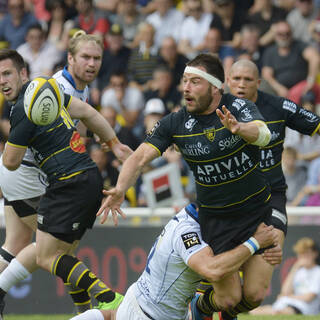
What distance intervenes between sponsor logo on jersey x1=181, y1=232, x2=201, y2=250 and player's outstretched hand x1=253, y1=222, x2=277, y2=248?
50 centimetres

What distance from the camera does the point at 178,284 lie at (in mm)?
6547

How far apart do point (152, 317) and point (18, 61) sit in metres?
2.70

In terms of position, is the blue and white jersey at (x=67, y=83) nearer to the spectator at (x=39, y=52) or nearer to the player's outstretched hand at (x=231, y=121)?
the player's outstretched hand at (x=231, y=121)

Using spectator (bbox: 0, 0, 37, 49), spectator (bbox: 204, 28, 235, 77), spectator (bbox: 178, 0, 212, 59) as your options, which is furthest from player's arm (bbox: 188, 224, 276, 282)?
spectator (bbox: 0, 0, 37, 49)

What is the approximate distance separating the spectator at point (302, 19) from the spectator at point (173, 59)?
182 cm

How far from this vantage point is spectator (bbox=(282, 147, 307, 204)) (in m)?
11.5

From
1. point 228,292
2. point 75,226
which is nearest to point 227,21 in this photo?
point 75,226

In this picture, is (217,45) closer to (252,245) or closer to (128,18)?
(128,18)

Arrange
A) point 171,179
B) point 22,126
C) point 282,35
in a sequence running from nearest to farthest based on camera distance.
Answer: point 22,126
point 171,179
point 282,35

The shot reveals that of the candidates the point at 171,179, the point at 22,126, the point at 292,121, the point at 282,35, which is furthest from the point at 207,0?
the point at 22,126

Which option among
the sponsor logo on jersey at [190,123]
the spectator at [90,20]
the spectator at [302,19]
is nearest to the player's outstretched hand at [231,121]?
the sponsor logo on jersey at [190,123]

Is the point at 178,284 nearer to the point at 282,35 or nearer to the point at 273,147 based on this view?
the point at 273,147

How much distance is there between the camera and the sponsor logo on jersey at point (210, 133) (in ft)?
21.9

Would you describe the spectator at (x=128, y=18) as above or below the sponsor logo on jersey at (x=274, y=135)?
above
